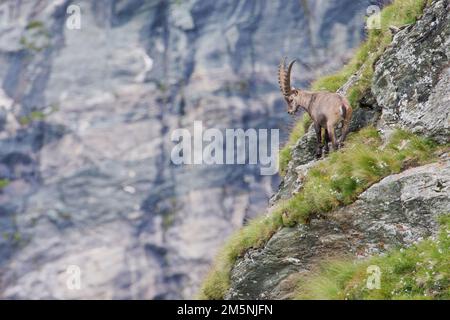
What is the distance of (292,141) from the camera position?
21.1 metres

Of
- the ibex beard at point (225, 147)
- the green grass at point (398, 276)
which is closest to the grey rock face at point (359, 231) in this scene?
the green grass at point (398, 276)

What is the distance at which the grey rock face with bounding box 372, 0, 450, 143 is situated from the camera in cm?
1568

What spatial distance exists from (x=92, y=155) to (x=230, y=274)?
129958 millimetres

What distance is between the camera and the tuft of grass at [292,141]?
20.5m

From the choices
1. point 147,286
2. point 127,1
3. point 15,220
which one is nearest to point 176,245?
point 147,286

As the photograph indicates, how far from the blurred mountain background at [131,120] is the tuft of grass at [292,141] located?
108617 millimetres

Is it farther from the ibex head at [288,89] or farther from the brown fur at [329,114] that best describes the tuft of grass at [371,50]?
the ibex head at [288,89]

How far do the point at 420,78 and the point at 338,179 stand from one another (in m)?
3.06

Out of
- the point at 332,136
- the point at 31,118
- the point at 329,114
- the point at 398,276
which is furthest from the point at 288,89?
the point at 31,118

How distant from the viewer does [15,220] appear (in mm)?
139750

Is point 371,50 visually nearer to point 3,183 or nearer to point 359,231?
point 359,231

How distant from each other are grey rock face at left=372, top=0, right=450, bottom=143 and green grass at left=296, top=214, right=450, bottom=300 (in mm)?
2865

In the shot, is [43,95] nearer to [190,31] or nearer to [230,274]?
[190,31]

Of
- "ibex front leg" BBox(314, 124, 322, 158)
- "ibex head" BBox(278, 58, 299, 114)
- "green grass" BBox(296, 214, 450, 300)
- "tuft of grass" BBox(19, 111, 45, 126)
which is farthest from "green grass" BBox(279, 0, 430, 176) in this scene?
"tuft of grass" BBox(19, 111, 45, 126)
